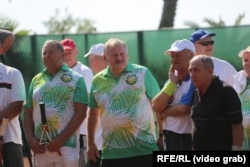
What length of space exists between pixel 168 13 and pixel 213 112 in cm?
1632

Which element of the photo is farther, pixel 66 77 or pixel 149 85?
pixel 66 77

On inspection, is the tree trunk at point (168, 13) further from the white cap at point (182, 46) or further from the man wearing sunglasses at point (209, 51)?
the white cap at point (182, 46)

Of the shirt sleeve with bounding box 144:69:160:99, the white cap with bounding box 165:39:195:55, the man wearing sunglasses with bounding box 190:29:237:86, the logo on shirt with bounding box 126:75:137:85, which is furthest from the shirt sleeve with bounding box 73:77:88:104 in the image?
the man wearing sunglasses with bounding box 190:29:237:86

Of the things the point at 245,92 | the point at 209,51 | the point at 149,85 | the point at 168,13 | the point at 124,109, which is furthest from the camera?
the point at 168,13

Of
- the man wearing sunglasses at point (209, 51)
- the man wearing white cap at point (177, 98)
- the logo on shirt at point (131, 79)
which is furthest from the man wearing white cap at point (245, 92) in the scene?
the logo on shirt at point (131, 79)

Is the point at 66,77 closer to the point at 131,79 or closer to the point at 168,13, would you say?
the point at 131,79

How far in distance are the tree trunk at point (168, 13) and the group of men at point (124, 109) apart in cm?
1482

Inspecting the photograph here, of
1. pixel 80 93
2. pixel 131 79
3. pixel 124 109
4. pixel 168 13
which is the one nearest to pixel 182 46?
pixel 131 79

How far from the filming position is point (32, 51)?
17328 millimetres

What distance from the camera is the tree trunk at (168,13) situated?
24.8 metres

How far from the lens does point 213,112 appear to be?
344 inches

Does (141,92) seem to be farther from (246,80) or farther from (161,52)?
(161,52)

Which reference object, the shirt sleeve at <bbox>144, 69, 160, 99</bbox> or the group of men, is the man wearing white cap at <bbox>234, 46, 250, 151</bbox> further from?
the shirt sleeve at <bbox>144, 69, 160, 99</bbox>

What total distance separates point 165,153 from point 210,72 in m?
0.86
